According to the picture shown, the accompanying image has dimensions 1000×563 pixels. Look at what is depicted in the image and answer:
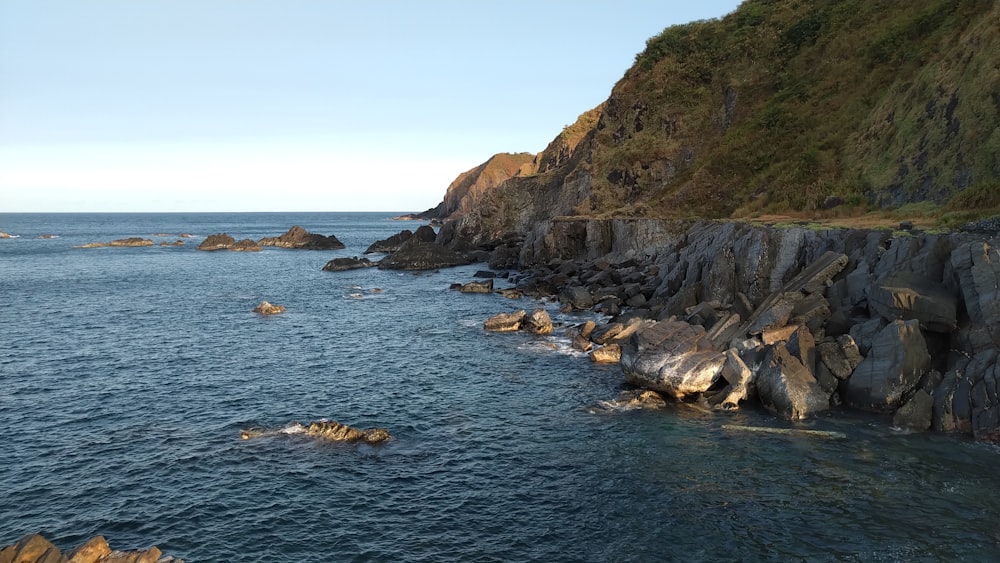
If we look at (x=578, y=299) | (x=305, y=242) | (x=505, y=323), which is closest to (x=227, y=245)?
(x=305, y=242)

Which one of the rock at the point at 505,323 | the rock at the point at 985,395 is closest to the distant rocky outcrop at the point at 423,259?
the rock at the point at 505,323

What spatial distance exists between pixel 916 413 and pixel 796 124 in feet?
185

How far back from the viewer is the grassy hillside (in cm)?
4800

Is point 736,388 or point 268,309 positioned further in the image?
point 268,309

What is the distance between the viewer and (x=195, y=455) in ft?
93.6

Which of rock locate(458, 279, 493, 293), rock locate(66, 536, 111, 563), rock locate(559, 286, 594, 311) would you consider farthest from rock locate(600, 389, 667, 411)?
rock locate(458, 279, 493, 293)

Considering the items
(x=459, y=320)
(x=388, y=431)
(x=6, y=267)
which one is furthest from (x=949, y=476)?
(x=6, y=267)

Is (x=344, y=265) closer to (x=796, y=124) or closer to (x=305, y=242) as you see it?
(x=305, y=242)

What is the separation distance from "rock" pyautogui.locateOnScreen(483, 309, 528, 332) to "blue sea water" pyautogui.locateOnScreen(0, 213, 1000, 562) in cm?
505

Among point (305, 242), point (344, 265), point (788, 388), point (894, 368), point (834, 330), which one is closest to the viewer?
point (894, 368)

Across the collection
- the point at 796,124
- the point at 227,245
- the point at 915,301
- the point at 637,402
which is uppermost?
the point at 796,124

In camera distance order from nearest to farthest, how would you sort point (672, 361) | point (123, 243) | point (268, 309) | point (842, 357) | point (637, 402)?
1. point (842, 357)
2. point (637, 402)
3. point (672, 361)
4. point (268, 309)
5. point (123, 243)

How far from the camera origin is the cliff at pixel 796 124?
48188 mm

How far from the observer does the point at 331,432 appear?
99.9 ft
